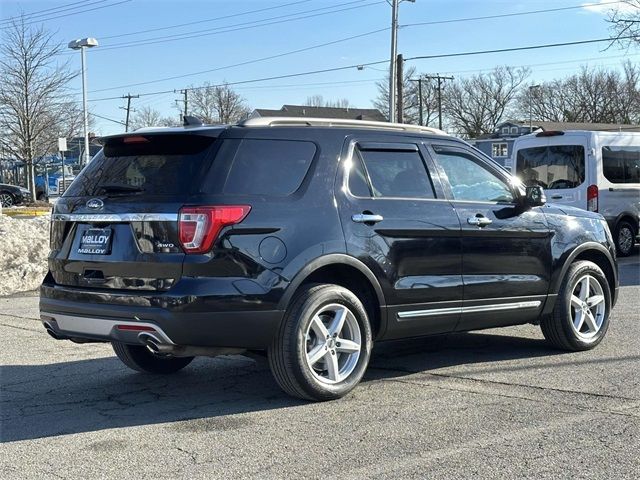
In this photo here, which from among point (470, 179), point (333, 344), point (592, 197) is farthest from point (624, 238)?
point (333, 344)

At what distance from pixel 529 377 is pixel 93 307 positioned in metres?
3.21

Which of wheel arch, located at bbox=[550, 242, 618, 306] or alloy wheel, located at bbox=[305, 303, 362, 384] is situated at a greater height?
wheel arch, located at bbox=[550, 242, 618, 306]

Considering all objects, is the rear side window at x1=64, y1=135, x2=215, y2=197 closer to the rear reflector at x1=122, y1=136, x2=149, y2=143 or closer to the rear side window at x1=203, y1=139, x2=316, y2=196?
the rear reflector at x1=122, y1=136, x2=149, y2=143

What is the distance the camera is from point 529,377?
5637 mm

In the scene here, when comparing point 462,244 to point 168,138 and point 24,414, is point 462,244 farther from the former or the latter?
point 24,414

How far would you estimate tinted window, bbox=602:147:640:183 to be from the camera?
1427cm

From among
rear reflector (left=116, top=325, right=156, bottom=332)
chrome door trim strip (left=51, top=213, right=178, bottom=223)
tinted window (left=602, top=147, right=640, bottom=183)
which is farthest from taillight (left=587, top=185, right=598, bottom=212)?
rear reflector (left=116, top=325, right=156, bottom=332)

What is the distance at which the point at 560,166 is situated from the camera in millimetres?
14375

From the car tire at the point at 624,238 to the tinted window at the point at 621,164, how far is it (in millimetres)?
916

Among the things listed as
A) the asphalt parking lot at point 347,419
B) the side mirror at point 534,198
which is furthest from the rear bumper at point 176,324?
the side mirror at point 534,198

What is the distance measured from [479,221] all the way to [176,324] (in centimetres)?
258

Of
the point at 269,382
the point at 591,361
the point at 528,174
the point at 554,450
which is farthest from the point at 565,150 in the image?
the point at 554,450

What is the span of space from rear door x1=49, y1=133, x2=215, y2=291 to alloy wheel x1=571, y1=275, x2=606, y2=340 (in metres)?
3.65

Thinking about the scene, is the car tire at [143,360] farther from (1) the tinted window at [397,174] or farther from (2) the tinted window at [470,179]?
(2) the tinted window at [470,179]
